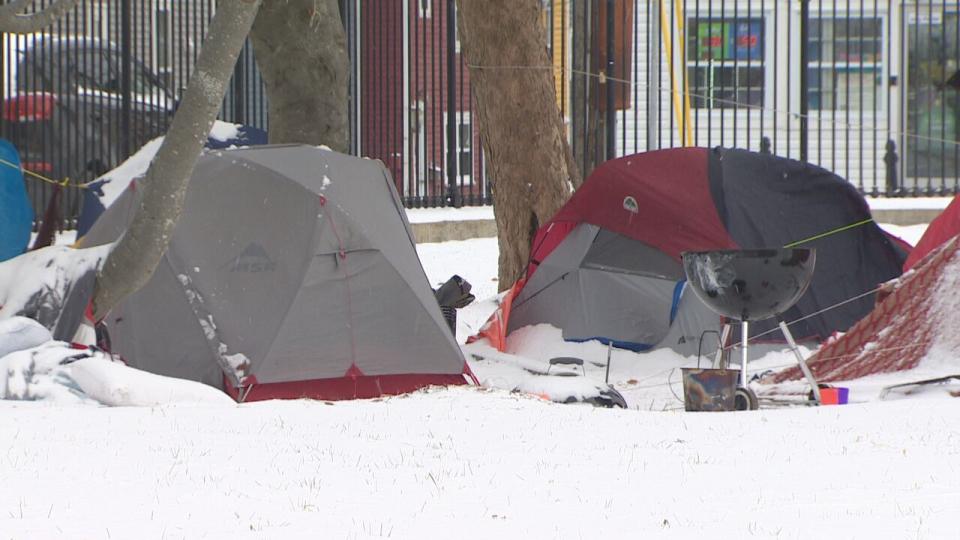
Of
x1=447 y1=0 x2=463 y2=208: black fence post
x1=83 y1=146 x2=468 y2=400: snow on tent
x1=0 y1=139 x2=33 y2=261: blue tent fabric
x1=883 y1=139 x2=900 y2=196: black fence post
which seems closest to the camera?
x1=83 y1=146 x2=468 y2=400: snow on tent

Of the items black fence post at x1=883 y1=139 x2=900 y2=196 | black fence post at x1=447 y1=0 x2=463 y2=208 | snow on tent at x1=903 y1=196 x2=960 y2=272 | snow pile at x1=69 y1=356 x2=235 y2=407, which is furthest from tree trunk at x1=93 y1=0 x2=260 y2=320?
black fence post at x1=883 y1=139 x2=900 y2=196

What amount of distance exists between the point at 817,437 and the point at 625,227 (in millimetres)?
4068

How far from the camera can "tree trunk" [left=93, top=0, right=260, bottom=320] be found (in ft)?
22.9

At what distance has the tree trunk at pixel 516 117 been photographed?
11594 mm

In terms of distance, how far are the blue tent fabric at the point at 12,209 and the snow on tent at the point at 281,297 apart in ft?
5.36

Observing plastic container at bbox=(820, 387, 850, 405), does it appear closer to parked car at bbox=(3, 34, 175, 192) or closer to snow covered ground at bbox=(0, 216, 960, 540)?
snow covered ground at bbox=(0, 216, 960, 540)

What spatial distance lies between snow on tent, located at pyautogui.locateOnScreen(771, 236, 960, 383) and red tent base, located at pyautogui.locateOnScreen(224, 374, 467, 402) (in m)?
2.05

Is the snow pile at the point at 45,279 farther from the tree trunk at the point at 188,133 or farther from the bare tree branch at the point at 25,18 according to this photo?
the bare tree branch at the point at 25,18

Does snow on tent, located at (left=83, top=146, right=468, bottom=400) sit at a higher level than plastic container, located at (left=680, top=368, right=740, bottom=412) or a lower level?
higher

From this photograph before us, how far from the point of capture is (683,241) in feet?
32.4

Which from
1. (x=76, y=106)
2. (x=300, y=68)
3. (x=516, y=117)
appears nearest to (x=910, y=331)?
(x=516, y=117)

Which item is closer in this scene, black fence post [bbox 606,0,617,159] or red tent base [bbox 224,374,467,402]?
red tent base [bbox 224,374,467,402]

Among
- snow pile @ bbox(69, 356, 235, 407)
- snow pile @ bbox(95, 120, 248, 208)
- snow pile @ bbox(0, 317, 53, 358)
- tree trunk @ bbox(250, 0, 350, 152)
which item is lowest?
snow pile @ bbox(69, 356, 235, 407)


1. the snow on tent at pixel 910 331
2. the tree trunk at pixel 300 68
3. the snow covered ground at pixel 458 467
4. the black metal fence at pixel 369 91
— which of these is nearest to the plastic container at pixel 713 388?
the snow covered ground at pixel 458 467
